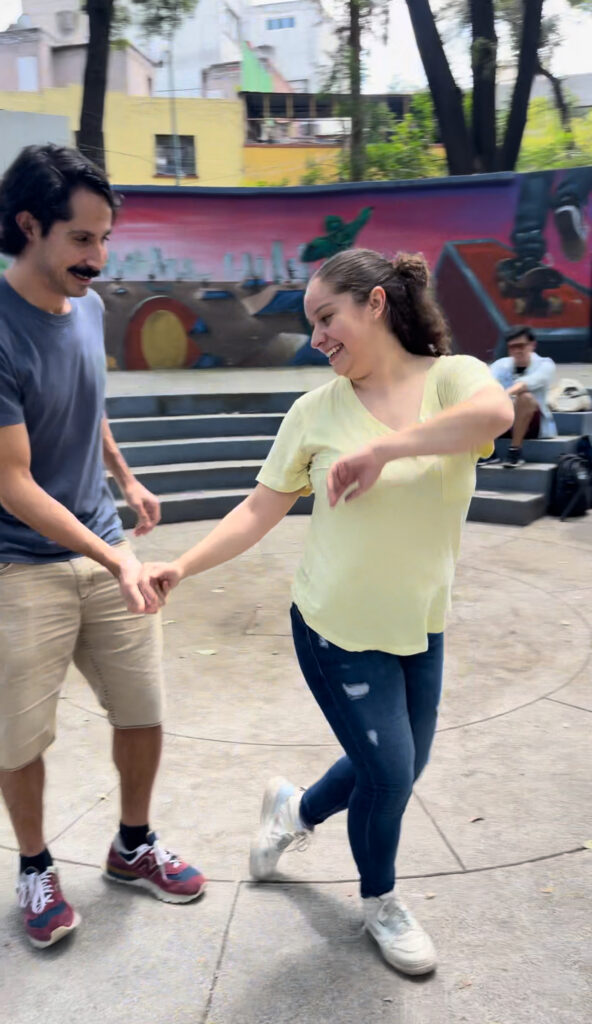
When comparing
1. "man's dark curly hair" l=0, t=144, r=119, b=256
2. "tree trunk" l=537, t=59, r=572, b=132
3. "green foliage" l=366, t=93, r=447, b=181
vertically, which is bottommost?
"man's dark curly hair" l=0, t=144, r=119, b=256

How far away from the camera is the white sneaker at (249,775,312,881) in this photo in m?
2.62

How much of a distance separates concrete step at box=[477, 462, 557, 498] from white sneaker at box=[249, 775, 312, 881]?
563 cm

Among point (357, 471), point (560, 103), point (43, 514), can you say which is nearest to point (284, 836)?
point (43, 514)

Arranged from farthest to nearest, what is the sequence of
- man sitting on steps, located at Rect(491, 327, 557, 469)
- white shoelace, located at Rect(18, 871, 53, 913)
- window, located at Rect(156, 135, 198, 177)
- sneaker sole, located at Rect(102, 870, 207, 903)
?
window, located at Rect(156, 135, 198, 177) < man sitting on steps, located at Rect(491, 327, 557, 469) < sneaker sole, located at Rect(102, 870, 207, 903) < white shoelace, located at Rect(18, 871, 53, 913)

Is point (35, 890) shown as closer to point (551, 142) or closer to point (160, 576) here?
point (160, 576)

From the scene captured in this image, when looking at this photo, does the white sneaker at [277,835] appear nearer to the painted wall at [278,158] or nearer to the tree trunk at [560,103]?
the tree trunk at [560,103]

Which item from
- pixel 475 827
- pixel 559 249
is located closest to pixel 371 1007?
pixel 475 827

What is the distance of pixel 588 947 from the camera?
2.35 m

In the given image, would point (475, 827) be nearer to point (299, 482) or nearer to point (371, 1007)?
point (371, 1007)

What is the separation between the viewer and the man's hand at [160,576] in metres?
2.18

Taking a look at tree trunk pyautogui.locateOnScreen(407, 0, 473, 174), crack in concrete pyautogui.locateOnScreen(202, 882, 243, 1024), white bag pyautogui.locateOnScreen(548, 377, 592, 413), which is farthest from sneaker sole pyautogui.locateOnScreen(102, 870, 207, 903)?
tree trunk pyautogui.locateOnScreen(407, 0, 473, 174)

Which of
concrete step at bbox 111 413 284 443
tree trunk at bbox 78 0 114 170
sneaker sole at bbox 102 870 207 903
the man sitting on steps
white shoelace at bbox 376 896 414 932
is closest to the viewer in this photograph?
white shoelace at bbox 376 896 414 932

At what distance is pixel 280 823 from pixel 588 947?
36.2 inches

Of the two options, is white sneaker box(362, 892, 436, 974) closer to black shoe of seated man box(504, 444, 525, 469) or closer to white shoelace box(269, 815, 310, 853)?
white shoelace box(269, 815, 310, 853)
